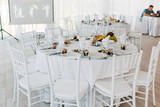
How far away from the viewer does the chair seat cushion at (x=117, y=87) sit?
86.0 inches

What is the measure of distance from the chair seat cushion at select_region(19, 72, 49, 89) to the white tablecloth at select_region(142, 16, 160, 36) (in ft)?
20.5

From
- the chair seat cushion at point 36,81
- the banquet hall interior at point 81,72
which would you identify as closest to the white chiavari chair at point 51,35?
the banquet hall interior at point 81,72

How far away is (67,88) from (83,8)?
7.01m

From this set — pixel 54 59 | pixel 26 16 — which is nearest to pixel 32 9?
pixel 26 16

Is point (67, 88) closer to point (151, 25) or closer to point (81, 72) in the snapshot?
point (81, 72)

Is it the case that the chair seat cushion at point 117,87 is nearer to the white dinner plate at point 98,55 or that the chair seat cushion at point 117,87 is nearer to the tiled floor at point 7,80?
the white dinner plate at point 98,55

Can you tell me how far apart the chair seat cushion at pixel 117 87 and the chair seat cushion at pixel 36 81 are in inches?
26.1

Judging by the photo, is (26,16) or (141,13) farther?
(141,13)

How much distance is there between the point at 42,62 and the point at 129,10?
814 cm

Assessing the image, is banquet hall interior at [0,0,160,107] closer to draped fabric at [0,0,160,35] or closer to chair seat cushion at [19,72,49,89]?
chair seat cushion at [19,72,49,89]

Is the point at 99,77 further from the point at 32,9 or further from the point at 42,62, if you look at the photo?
the point at 32,9

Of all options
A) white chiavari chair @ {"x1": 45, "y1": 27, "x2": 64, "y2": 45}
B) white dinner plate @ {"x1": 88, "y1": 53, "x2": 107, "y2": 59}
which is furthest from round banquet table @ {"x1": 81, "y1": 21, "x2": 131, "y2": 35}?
white dinner plate @ {"x1": 88, "y1": 53, "x2": 107, "y2": 59}

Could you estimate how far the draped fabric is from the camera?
7.27 meters

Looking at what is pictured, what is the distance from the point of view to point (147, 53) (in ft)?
17.9
